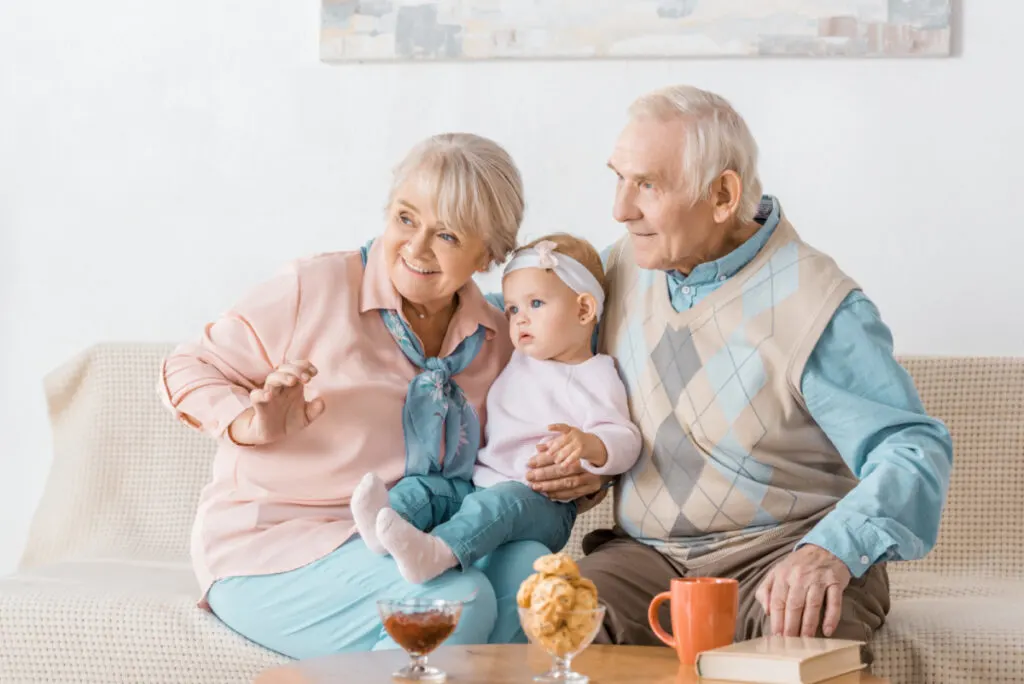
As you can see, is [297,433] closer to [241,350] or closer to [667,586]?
[241,350]

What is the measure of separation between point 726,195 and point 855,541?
55cm

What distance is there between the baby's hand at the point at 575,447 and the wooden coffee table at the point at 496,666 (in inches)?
13.8

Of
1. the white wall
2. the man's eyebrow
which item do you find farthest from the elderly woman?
the white wall

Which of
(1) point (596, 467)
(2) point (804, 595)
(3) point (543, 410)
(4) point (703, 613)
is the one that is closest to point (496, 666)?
(4) point (703, 613)

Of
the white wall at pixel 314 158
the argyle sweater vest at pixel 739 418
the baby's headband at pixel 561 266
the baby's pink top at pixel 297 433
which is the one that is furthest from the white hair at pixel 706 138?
the white wall at pixel 314 158

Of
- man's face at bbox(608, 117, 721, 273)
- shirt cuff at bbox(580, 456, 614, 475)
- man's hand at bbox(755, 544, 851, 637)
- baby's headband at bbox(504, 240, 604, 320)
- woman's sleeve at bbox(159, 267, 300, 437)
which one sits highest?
man's face at bbox(608, 117, 721, 273)

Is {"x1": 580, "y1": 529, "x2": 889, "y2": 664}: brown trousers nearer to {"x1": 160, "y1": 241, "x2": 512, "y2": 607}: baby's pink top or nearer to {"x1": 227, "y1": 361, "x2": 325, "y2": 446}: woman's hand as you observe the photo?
{"x1": 160, "y1": 241, "x2": 512, "y2": 607}: baby's pink top

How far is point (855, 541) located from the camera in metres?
1.57

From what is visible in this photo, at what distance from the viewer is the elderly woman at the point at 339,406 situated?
1.83 m

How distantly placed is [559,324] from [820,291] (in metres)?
0.41

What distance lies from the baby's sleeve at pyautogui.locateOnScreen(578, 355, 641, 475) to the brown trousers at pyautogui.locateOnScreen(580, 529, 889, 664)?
0.14 metres

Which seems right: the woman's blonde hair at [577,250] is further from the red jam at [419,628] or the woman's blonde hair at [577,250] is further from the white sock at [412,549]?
the red jam at [419,628]

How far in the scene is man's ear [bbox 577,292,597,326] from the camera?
1984 millimetres

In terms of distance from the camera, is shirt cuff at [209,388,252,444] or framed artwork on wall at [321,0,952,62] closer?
shirt cuff at [209,388,252,444]
